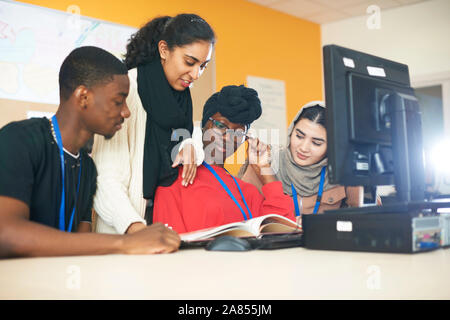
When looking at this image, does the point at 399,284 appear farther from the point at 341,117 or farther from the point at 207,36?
the point at 207,36

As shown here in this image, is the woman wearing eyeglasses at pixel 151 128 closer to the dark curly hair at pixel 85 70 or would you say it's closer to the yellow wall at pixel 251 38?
the dark curly hair at pixel 85 70

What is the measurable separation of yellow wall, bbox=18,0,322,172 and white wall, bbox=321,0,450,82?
1.91ft

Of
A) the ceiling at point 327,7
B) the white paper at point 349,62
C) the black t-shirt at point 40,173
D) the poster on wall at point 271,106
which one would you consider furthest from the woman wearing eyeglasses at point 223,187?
the ceiling at point 327,7

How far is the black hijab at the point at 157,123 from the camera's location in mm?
1506

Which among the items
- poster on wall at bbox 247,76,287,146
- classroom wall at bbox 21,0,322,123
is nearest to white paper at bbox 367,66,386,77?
classroom wall at bbox 21,0,322,123

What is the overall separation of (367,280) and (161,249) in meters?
0.50

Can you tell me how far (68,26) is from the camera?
3539mm

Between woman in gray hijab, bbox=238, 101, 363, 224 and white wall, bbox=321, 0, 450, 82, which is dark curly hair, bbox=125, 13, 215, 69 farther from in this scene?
white wall, bbox=321, 0, 450, 82

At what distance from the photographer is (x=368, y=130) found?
1.11 m

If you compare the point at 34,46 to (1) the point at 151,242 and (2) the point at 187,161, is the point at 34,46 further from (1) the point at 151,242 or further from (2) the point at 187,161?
(1) the point at 151,242

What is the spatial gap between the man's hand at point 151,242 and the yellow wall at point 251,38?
3.12 metres

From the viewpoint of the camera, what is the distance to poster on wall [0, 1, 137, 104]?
3.19 metres
